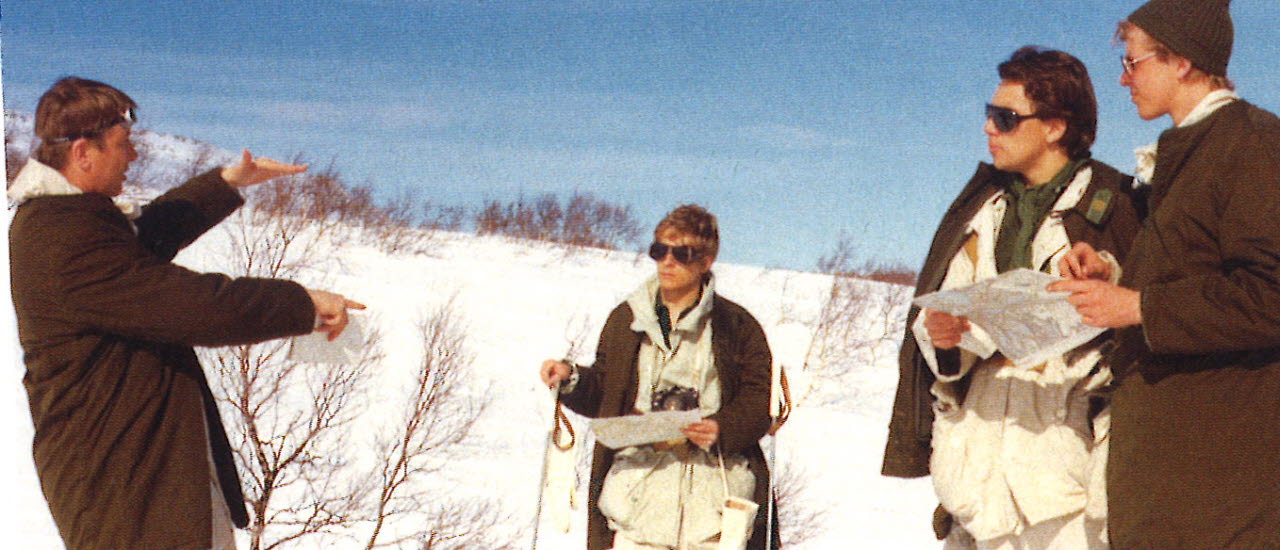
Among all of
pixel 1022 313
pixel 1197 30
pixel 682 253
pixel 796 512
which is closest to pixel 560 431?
pixel 682 253

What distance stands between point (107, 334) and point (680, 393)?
1760 millimetres

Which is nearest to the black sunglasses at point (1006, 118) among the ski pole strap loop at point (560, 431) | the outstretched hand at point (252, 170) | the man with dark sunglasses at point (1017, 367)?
the man with dark sunglasses at point (1017, 367)

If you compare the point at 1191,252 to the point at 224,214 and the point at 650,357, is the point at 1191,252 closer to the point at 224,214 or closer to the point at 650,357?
the point at 650,357

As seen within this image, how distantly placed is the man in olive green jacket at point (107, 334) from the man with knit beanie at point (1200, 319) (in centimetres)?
212

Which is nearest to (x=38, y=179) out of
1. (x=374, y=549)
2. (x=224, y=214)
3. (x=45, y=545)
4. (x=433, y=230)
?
(x=224, y=214)

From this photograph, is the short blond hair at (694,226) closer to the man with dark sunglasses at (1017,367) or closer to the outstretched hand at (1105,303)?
the man with dark sunglasses at (1017,367)

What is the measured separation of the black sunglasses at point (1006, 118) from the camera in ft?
11.4

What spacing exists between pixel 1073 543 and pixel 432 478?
1829cm

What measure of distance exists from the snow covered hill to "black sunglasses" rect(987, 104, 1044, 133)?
1426 cm

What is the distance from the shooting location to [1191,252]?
3.01m

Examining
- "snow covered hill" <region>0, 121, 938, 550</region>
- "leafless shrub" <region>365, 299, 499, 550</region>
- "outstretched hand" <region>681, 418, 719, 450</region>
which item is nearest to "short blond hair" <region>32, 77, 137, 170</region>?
"outstretched hand" <region>681, 418, 719, 450</region>

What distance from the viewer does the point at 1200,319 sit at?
2.86 metres

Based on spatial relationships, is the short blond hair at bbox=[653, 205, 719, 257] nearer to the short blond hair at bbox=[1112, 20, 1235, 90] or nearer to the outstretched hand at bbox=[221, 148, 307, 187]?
the outstretched hand at bbox=[221, 148, 307, 187]

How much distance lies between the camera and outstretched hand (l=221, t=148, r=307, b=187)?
3992mm
